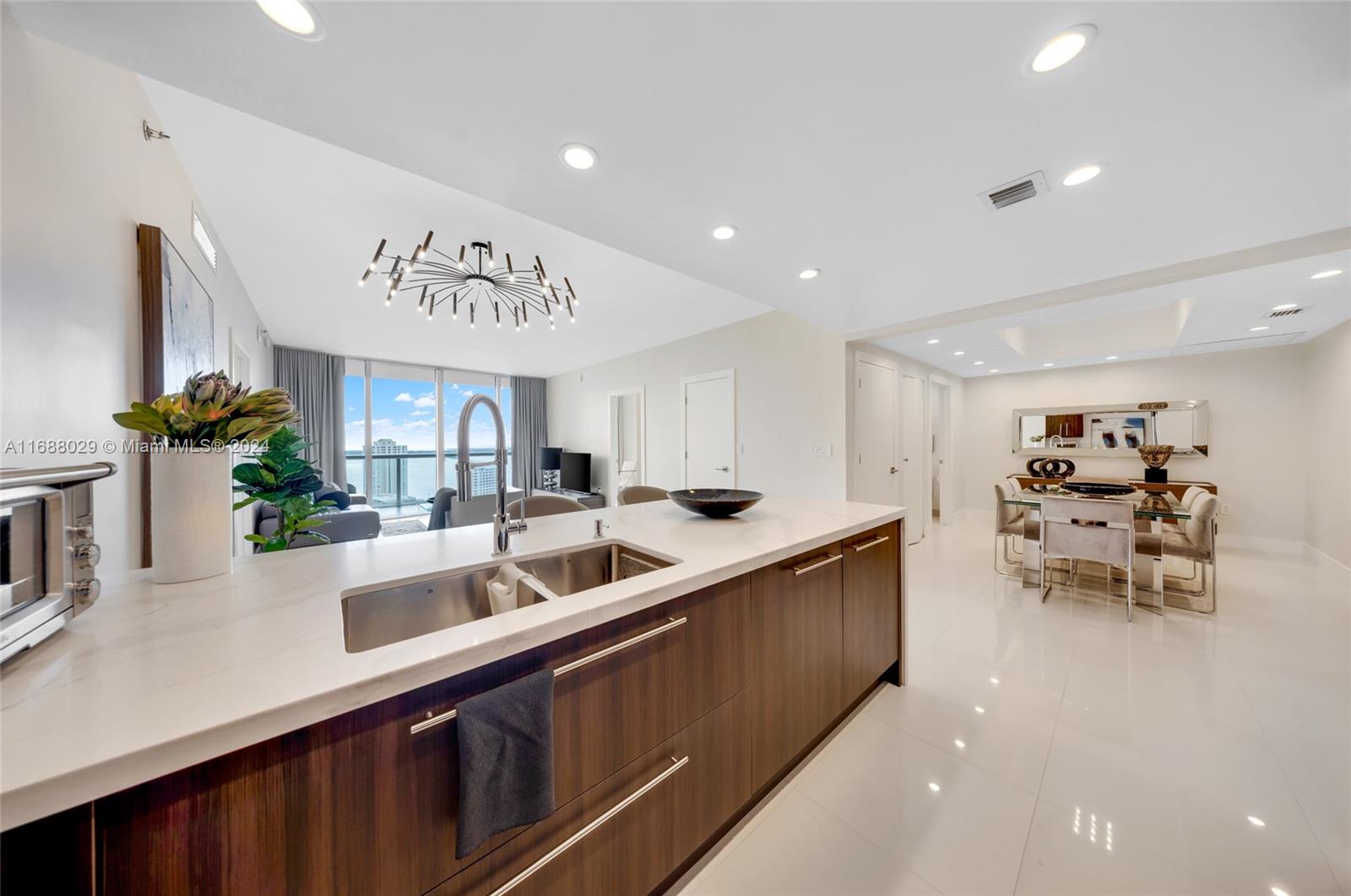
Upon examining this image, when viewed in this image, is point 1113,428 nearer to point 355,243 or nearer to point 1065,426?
point 1065,426

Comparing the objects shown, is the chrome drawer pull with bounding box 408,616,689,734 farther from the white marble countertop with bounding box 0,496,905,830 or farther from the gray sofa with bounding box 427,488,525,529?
the gray sofa with bounding box 427,488,525,529

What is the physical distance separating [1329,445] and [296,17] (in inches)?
288

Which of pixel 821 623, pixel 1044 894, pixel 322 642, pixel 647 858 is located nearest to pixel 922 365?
pixel 821 623

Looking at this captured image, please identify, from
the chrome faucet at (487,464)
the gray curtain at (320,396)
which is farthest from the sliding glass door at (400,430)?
the chrome faucet at (487,464)

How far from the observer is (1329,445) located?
3906 mm

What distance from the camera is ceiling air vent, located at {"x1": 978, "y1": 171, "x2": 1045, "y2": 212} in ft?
5.80

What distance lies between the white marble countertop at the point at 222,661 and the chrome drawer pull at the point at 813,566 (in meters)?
0.21

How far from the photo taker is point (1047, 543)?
3.18 meters

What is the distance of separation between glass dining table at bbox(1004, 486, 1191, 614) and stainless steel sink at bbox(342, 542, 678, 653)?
3341 millimetres

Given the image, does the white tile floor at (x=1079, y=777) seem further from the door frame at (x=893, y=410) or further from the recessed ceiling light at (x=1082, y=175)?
the recessed ceiling light at (x=1082, y=175)

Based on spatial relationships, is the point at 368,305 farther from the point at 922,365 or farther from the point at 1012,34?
the point at 922,365

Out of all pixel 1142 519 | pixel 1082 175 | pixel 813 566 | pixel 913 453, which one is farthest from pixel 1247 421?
pixel 813 566

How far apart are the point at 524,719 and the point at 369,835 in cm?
25

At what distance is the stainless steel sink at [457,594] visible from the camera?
1.05 metres
